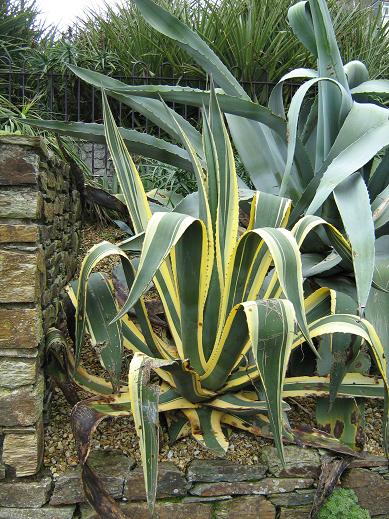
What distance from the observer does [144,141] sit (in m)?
2.53

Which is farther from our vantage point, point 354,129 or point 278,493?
point 354,129

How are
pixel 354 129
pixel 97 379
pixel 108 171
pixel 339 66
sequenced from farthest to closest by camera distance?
1. pixel 108 171
2. pixel 339 66
3. pixel 354 129
4. pixel 97 379

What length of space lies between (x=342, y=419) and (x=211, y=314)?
65cm

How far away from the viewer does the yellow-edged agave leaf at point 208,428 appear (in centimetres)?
176

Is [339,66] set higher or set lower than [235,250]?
higher

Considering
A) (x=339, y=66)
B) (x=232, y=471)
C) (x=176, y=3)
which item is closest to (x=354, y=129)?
(x=339, y=66)

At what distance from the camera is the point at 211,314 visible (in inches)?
70.9

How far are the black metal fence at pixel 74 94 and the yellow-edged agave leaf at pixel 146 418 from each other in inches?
116

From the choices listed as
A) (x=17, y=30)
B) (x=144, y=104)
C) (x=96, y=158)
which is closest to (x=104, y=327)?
(x=144, y=104)

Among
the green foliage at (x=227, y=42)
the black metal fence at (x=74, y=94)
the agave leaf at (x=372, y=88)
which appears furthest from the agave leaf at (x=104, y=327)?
the green foliage at (x=227, y=42)

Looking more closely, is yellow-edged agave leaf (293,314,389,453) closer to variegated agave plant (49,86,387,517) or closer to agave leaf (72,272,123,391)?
variegated agave plant (49,86,387,517)

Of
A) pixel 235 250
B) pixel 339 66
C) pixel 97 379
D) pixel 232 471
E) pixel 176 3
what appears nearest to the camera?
pixel 235 250

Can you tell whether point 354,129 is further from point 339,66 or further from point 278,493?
point 278,493

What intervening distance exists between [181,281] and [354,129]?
105 cm
